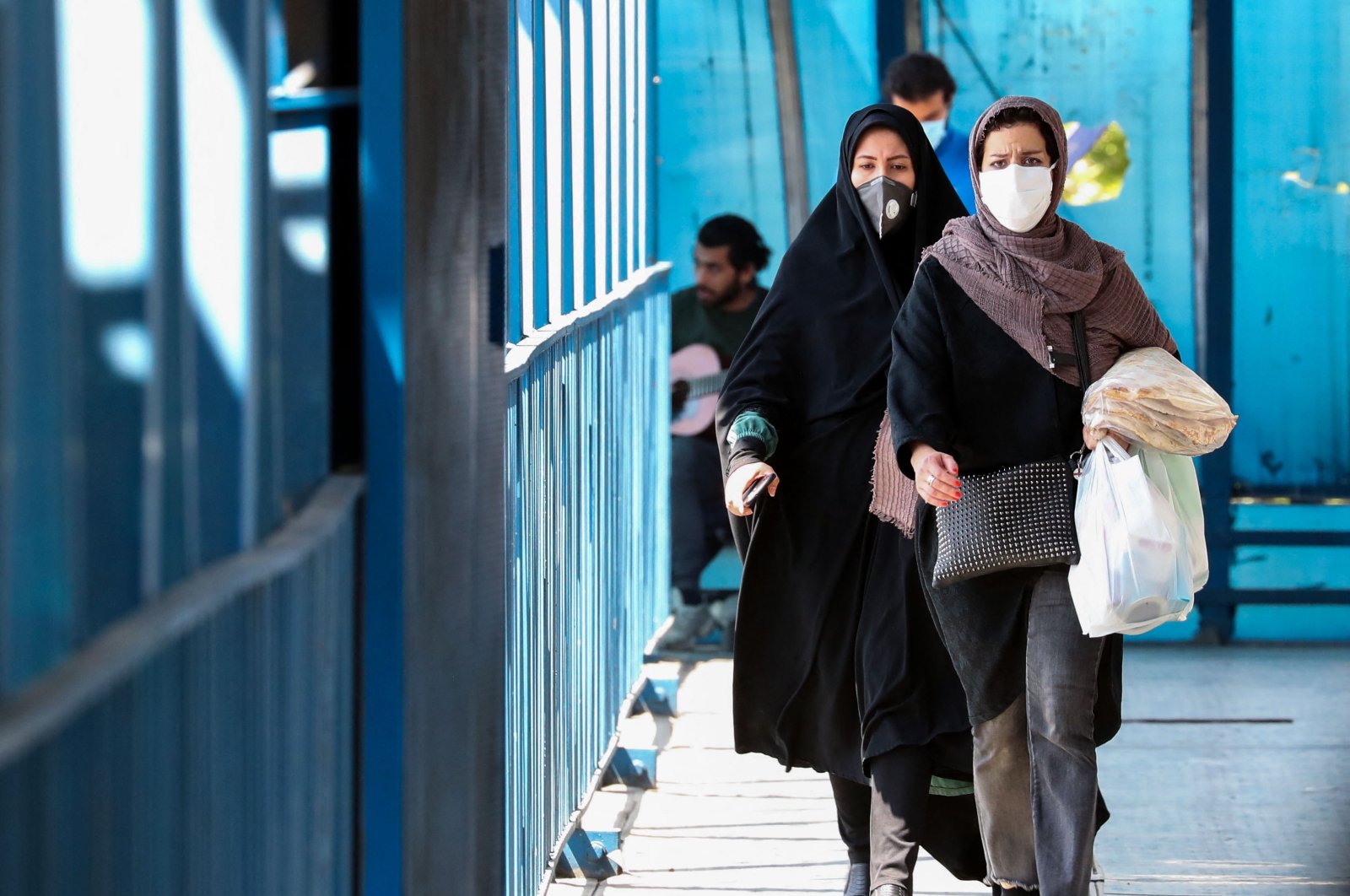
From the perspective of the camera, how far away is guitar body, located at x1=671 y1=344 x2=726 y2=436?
6.52 meters

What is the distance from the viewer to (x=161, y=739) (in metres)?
1.44

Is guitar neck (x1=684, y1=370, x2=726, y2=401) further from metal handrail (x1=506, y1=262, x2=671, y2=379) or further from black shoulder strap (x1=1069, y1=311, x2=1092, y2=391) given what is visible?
black shoulder strap (x1=1069, y1=311, x2=1092, y2=391)

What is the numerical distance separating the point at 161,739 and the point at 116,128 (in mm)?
473

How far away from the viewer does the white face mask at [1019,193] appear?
324 cm

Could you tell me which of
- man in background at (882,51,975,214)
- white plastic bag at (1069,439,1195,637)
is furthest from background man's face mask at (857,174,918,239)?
man in background at (882,51,975,214)

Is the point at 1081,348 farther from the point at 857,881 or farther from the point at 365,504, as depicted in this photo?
the point at 365,504

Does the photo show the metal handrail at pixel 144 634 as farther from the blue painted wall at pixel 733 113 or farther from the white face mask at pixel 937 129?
the blue painted wall at pixel 733 113

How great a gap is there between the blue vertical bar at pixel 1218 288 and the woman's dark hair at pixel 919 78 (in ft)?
4.27

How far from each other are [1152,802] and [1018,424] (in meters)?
1.75

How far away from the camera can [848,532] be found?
3635 mm

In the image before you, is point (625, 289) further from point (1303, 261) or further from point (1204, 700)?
point (1303, 261)

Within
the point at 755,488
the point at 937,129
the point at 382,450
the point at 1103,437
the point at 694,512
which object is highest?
the point at 937,129

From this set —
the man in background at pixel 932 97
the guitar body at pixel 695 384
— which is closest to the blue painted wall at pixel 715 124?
the guitar body at pixel 695 384

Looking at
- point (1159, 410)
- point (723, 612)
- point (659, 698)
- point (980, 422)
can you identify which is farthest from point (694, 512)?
point (1159, 410)
